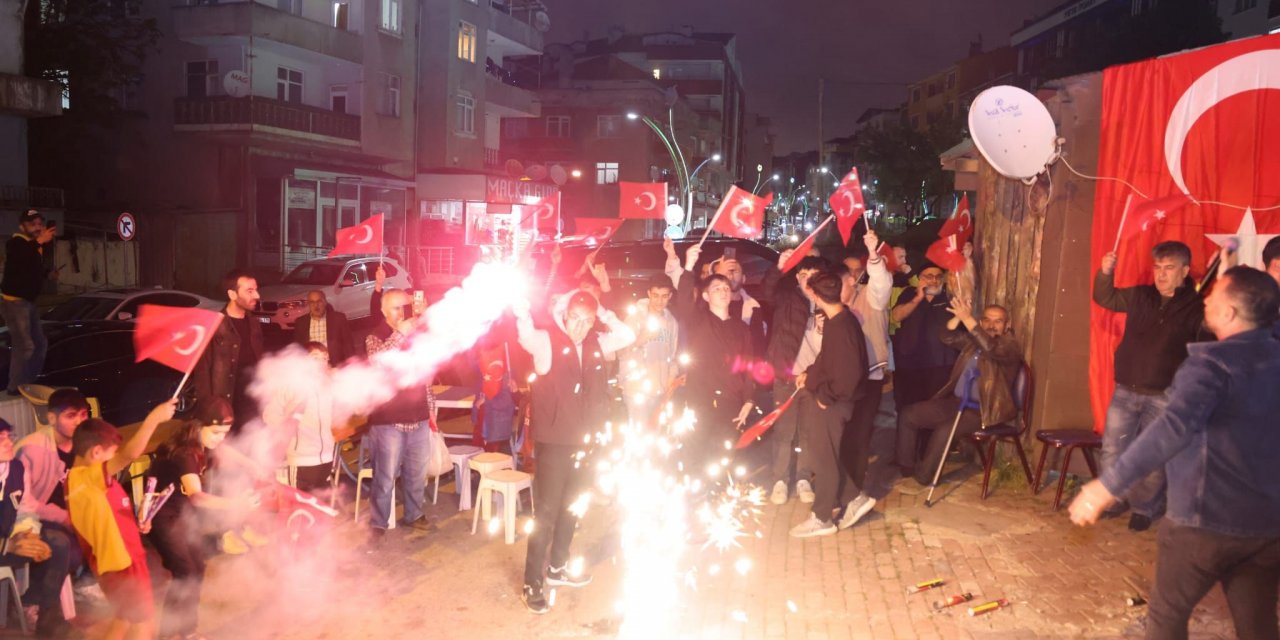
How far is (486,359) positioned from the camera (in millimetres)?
8469

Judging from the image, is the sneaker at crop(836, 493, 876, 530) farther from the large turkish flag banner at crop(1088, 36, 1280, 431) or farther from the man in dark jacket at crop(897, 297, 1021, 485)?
the large turkish flag banner at crop(1088, 36, 1280, 431)

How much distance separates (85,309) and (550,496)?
9939 millimetres

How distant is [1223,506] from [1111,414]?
11.1 ft

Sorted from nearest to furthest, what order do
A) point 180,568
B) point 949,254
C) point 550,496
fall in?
1. point 180,568
2. point 550,496
3. point 949,254

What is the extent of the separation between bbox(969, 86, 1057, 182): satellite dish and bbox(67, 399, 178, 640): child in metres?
6.93

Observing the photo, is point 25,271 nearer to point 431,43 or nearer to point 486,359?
point 486,359

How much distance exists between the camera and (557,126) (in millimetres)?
57875

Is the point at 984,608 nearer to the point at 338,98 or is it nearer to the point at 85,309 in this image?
the point at 85,309

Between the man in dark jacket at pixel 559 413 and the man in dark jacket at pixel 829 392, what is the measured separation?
1.87 m

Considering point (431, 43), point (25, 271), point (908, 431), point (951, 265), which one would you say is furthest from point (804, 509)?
point (431, 43)

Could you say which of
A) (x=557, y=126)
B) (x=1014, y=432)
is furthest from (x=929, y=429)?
(x=557, y=126)

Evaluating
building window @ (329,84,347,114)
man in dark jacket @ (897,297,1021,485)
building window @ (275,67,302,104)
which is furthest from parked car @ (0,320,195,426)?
building window @ (329,84,347,114)

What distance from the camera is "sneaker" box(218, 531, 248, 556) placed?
6703 mm

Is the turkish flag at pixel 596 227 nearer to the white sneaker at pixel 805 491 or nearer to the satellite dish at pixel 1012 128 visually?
the white sneaker at pixel 805 491
